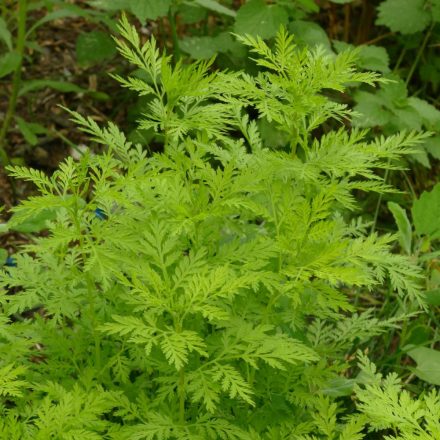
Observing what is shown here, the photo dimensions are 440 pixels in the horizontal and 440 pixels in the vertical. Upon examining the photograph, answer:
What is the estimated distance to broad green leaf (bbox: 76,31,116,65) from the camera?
277 cm

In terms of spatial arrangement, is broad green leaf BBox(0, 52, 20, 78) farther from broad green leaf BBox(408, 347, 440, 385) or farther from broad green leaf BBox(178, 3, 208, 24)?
broad green leaf BBox(408, 347, 440, 385)

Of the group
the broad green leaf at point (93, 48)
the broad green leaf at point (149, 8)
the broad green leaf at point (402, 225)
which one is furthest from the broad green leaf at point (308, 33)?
the broad green leaf at point (402, 225)

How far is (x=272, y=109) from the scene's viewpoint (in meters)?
1.33

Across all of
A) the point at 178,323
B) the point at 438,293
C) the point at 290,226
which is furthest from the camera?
the point at 438,293

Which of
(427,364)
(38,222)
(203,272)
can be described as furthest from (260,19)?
(203,272)

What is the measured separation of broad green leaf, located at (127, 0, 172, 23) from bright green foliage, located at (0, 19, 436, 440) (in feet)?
2.82

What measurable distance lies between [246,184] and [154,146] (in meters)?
1.62

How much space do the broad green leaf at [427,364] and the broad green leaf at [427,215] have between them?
315 mm

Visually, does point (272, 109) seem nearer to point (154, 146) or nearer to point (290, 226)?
point (290, 226)

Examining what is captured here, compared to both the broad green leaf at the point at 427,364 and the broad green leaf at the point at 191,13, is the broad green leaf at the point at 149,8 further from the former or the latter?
the broad green leaf at the point at 427,364

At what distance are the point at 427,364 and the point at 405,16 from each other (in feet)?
4.80

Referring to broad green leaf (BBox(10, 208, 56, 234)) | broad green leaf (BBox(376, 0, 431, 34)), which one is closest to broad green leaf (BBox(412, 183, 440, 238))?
broad green leaf (BBox(10, 208, 56, 234))

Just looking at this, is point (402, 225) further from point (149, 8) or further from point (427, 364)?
point (149, 8)

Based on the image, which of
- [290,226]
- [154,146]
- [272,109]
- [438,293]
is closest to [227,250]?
[290,226]
